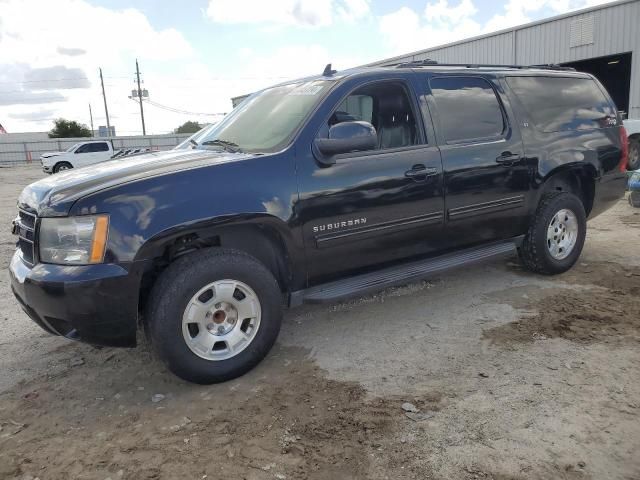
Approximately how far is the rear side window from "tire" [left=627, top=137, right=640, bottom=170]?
760 centimetres

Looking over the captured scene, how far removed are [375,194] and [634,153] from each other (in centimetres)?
1088

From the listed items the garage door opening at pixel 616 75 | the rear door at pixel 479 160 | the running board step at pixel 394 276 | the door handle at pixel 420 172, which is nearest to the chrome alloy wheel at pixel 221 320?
the running board step at pixel 394 276

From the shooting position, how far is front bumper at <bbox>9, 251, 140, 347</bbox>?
275cm

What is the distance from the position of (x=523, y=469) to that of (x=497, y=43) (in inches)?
802

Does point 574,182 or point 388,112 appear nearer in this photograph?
point 388,112

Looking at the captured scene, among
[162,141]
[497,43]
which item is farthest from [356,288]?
[162,141]

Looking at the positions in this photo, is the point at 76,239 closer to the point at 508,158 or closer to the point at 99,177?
the point at 99,177

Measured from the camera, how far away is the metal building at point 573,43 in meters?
16.0

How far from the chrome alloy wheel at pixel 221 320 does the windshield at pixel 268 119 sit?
986mm

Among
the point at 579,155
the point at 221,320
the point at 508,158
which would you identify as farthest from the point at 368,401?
the point at 579,155

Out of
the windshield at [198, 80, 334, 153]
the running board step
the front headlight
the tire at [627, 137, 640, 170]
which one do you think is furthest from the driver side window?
the tire at [627, 137, 640, 170]

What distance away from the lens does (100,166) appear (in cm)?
355

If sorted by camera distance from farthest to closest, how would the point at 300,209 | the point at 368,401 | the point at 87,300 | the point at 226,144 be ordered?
the point at 226,144 → the point at 300,209 → the point at 368,401 → the point at 87,300

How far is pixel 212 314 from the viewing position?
10.2ft
